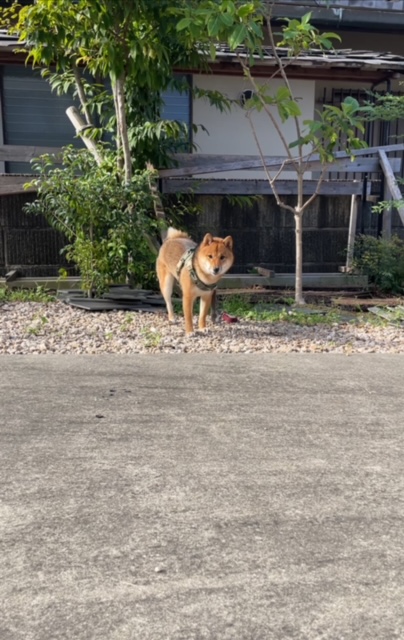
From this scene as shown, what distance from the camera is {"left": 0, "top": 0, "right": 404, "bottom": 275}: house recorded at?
755cm

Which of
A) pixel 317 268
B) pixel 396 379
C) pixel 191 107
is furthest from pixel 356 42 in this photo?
pixel 396 379

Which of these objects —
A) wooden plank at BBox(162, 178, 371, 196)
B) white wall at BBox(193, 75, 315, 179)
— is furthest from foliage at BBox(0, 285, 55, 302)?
white wall at BBox(193, 75, 315, 179)

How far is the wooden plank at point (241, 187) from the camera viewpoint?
7.23 m

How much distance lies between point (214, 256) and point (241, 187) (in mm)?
2630

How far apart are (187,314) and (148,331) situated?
42 centimetres

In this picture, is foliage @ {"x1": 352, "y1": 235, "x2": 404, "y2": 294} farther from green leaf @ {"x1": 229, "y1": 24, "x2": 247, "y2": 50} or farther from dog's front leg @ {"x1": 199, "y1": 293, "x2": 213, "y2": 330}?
green leaf @ {"x1": 229, "y1": 24, "x2": 247, "y2": 50}

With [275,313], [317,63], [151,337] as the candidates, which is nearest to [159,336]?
[151,337]

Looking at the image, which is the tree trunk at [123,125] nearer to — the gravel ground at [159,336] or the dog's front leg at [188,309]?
the gravel ground at [159,336]

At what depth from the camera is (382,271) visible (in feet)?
23.9

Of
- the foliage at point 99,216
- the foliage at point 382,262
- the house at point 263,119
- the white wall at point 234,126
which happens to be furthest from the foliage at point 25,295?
the foliage at point 382,262

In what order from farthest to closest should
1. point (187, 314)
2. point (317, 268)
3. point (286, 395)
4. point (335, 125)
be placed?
point (317, 268)
point (335, 125)
point (187, 314)
point (286, 395)

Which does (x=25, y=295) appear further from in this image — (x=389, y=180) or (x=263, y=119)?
(x=263, y=119)

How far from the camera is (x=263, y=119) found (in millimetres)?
9477

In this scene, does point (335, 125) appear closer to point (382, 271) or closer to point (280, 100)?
point (280, 100)
